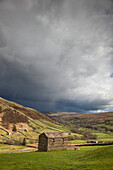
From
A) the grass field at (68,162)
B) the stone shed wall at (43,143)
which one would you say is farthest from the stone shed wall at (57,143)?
the grass field at (68,162)

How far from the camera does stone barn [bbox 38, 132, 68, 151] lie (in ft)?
197

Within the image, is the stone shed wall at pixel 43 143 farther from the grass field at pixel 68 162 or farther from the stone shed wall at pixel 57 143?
the grass field at pixel 68 162

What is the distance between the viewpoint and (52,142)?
61031 millimetres

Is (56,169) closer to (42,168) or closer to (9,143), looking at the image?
(42,168)

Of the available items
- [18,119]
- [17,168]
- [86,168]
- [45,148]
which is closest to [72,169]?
[86,168]

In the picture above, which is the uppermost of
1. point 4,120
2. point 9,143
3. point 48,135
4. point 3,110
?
point 3,110

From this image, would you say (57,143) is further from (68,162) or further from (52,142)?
(68,162)

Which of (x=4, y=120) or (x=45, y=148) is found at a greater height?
(x=4, y=120)

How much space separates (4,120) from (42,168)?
14447cm

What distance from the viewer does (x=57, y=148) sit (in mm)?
61969

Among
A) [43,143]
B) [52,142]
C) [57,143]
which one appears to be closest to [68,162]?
[52,142]

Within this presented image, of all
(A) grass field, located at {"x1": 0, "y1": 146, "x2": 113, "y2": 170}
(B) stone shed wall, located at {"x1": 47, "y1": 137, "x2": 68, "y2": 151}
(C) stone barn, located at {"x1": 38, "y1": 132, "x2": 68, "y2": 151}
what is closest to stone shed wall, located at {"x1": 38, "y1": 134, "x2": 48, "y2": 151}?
(C) stone barn, located at {"x1": 38, "y1": 132, "x2": 68, "y2": 151}

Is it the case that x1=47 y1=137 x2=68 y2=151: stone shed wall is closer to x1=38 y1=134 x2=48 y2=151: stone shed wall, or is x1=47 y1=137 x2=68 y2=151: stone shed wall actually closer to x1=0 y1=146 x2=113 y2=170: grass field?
x1=38 y1=134 x2=48 y2=151: stone shed wall

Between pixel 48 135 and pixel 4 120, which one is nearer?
pixel 48 135
